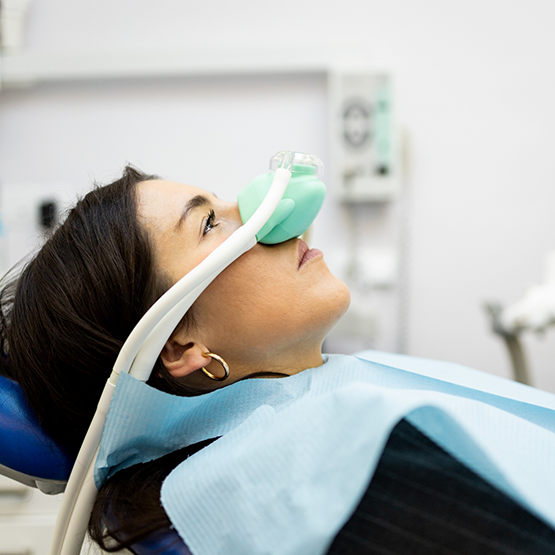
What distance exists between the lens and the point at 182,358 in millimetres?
907

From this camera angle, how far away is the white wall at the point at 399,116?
6.23ft

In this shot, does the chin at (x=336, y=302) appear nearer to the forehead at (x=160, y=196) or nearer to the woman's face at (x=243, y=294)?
the woman's face at (x=243, y=294)

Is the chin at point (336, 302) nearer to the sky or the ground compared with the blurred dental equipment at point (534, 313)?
nearer to the sky

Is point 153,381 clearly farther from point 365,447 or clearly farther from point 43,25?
point 43,25

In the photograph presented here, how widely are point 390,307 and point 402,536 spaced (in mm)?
1465

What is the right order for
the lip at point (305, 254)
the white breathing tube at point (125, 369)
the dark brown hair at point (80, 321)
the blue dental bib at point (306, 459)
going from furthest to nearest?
1. the lip at point (305, 254)
2. the dark brown hair at point (80, 321)
3. the white breathing tube at point (125, 369)
4. the blue dental bib at point (306, 459)

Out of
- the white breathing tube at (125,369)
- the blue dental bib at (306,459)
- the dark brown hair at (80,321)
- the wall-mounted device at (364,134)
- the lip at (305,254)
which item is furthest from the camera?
the wall-mounted device at (364,134)

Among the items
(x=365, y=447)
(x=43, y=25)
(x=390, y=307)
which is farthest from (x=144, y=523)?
(x=43, y=25)

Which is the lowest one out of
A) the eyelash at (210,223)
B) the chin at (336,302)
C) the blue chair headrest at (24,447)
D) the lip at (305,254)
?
the blue chair headrest at (24,447)

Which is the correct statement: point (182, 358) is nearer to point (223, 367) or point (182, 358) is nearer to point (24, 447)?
point (223, 367)

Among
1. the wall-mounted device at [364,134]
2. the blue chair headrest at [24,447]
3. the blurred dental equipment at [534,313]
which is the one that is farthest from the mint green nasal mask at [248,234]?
the wall-mounted device at [364,134]

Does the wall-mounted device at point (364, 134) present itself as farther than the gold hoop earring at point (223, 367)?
Yes

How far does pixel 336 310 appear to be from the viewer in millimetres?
941

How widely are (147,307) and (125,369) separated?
6.0 inches
